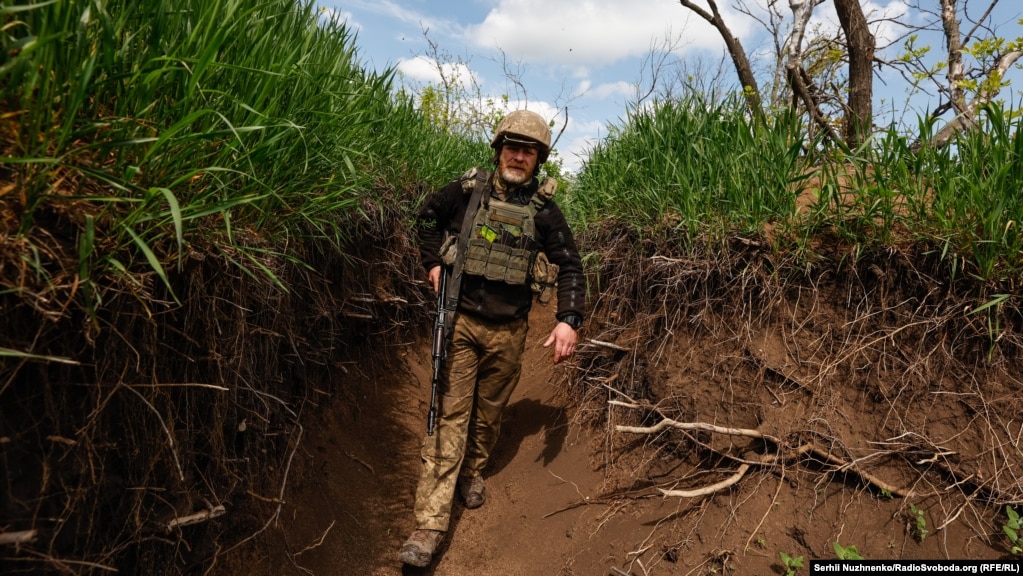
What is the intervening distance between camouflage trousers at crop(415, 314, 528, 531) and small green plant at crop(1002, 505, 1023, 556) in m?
2.27

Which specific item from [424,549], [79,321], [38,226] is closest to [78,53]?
[38,226]

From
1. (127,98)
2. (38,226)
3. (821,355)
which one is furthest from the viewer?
(821,355)

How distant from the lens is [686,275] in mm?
3029

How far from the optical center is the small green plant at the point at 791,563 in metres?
2.28

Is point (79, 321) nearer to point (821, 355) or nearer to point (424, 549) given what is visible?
point (424, 549)

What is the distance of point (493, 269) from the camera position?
10.0 feet

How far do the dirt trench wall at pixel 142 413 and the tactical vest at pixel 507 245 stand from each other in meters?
0.88

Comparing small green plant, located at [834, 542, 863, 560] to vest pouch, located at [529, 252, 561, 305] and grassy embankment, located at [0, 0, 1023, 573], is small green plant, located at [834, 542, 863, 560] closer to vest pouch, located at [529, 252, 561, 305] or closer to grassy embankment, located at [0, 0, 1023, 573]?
grassy embankment, located at [0, 0, 1023, 573]

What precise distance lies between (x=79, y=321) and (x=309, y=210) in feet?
3.75

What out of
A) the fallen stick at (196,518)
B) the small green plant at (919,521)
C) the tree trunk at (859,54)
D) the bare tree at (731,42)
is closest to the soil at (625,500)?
the small green plant at (919,521)

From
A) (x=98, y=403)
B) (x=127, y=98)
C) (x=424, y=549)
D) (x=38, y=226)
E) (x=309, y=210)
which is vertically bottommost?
(x=424, y=549)

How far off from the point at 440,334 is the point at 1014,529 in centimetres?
255

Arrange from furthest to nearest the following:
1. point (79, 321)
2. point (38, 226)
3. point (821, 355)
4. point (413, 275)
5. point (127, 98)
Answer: point (413, 275) < point (821, 355) < point (127, 98) < point (79, 321) < point (38, 226)

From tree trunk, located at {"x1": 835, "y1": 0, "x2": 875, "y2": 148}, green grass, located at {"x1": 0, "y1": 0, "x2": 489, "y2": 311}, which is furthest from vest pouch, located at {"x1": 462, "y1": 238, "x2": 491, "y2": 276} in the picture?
tree trunk, located at {"x1": 835, "y1": 0, "x2": 875, "y2": 148}
